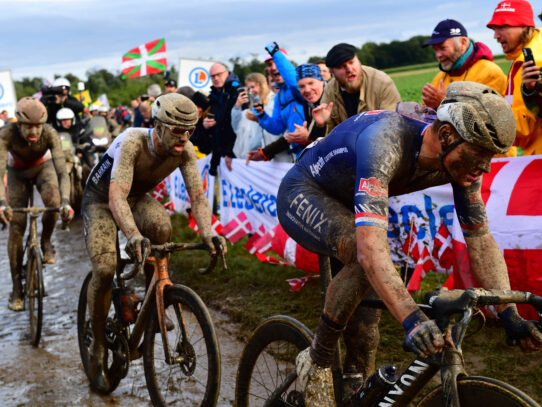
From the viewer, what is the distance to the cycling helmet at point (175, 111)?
14.8 feet

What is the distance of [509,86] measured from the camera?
5934 mm

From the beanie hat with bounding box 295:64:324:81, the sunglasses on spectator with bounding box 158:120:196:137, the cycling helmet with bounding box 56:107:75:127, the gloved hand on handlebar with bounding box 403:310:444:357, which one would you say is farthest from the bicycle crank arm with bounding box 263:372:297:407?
the cycling helmet with bounding box 56:107:75:127

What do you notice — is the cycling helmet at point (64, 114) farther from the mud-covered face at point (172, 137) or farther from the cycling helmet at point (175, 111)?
the cycling helmet at point (175, 111)

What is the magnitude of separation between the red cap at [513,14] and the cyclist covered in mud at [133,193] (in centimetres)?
309

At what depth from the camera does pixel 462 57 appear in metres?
6.25

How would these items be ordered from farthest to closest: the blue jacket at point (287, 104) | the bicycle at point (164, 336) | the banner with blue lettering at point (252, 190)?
the banner with blue lettering at point (252, 190), the blue jacket at point (287, 104), the bicycle at point (164, 336)

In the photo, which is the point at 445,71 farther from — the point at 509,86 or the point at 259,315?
the point at 259,315

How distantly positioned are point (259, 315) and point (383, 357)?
1.75 m

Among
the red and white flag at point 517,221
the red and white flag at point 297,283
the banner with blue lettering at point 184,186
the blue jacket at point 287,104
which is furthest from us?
the banner with blue lettering at point 184,186

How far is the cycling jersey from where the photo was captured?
9.09 feet

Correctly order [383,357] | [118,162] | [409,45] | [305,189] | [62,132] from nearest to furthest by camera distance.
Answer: [305,189] < [118,162] < [383,357] < [62,132] < [409,45]

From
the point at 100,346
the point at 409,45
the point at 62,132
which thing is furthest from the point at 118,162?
the point at 409,45

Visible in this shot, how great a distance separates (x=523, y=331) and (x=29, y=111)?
20.1 ft

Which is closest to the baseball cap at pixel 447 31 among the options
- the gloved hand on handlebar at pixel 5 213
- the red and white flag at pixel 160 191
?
the gloved hand on handlebar at pixel 5 213
